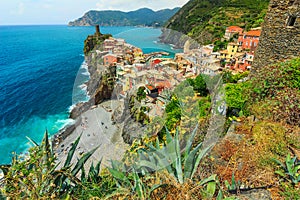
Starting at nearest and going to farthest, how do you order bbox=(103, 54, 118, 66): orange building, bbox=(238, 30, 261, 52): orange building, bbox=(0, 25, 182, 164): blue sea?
bbox=(103, 54, 118, 66): orange building < bbox=(0, 25, 182, 164): blue sea < bbox=(238, 30, 261, 52): orange building

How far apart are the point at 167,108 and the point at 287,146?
2.48m

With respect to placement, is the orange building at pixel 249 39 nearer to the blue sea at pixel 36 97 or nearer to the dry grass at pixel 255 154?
the blue sea at pixel 36 97

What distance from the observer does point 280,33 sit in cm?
450

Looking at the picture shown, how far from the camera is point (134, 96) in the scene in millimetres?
2736

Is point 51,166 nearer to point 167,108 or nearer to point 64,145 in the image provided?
point 167,108

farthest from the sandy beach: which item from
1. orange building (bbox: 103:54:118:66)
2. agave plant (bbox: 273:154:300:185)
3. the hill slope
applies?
the hill slope

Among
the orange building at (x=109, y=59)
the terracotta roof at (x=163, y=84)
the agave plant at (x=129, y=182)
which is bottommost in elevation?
the agave plant at (x=129, y=182)

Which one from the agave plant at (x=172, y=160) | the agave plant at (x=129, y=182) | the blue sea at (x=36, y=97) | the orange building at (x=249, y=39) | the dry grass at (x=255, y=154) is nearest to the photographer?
the agave plant at (x=129, y=182)

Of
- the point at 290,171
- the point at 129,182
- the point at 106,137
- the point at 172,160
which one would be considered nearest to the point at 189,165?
the point at 172,160

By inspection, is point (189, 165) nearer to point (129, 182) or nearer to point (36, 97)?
point (129, 182)

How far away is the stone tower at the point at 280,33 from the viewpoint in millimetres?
4160

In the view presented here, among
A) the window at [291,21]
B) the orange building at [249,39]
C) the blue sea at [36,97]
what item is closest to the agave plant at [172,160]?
the blue sea at [36,97]

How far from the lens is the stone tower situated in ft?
13.6

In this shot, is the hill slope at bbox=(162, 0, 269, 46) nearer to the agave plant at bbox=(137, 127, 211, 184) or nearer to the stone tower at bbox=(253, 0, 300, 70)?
the stone tower at bbox=(253, 0, 300, 70)
